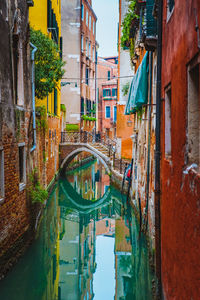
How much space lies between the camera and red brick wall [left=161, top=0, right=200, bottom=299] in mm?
3268

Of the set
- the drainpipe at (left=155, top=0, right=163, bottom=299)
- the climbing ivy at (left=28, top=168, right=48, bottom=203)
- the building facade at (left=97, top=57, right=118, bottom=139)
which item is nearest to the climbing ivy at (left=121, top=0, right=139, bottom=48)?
the drainpipe at (left=155, top=0, right=163, bottom=299)

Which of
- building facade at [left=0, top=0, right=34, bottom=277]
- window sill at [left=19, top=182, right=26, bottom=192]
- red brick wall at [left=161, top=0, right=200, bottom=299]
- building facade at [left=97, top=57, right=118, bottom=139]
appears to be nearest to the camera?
red brick wall at [left=161, top=0, right=200, bottom=299]

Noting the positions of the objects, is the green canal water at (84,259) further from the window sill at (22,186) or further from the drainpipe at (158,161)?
the window sill at (22,186)

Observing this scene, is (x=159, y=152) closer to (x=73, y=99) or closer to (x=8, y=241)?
(x=8, y=241)

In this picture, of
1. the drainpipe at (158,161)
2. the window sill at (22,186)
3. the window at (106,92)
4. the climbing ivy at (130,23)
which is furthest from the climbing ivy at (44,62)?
the window at (106,92)

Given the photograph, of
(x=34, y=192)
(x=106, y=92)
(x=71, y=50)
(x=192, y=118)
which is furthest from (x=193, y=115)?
(x=106, y=92)

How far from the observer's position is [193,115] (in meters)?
3.54

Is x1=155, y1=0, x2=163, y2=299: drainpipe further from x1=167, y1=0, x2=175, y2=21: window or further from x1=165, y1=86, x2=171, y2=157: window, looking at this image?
x1=167, y1=0, x2=175, y2=21: window

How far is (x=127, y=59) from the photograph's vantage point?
20250 millimetres

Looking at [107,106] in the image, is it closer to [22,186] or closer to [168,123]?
[22,186]

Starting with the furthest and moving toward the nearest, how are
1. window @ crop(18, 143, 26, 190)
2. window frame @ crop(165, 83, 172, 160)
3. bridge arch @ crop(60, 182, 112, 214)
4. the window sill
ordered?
1. bridge arch @ crop(60, 182, 112, 214)
2. window @ crop(18, 143, 26, 190)
3. the window sill
4. window frame @ crop(165, 83, 172, 160)

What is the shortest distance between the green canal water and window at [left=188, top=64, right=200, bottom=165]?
4042 millimetres

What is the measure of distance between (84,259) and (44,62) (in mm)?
6663

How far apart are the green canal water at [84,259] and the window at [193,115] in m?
4.04
